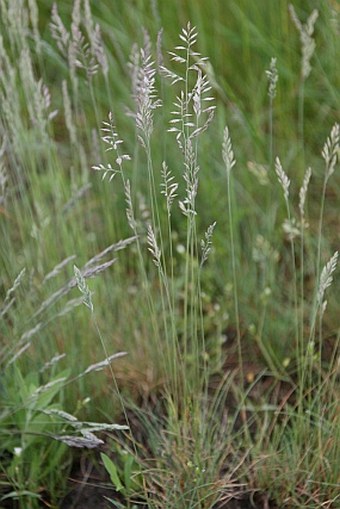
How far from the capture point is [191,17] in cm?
345

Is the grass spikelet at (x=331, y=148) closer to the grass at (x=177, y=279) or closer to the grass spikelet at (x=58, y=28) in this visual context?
the grass at (x=177, y=279)

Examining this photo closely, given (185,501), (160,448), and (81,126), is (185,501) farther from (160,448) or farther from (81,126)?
(81,126)

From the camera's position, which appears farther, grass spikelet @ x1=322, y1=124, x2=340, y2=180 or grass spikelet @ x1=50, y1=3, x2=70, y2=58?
grass spikelet @ x1=50, y1=3, x2=70, y2=58

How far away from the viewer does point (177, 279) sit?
2941 millimetres

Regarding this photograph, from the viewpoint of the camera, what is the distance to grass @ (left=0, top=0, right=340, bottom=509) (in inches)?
80.8

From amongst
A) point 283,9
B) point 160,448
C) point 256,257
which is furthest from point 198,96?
point 283,9

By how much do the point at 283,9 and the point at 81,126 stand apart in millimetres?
873

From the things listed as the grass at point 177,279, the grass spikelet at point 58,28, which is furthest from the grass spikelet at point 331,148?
the grass spikelet at point 58,28

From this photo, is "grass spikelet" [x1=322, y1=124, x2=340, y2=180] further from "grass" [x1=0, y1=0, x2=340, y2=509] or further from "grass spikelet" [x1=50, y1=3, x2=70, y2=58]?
"grass spikelet" [x1=50, y1=3, x2=70, y2=58]

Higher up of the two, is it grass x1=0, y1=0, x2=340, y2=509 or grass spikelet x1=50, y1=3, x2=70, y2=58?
grass spikelet x1=50, y1=3, x2=70, y2=58

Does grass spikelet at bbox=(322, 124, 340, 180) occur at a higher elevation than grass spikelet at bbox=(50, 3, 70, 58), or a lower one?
lower

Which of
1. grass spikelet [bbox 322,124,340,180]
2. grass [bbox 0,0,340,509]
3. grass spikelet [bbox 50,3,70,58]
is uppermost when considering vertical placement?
grass spikelet [bbox 50,3,70,58]

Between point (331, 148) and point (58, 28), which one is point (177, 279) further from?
point (331, 148)

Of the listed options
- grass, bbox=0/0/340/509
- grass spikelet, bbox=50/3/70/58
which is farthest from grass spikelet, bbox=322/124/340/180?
grass spikelet, bbox=50/3/70/58
